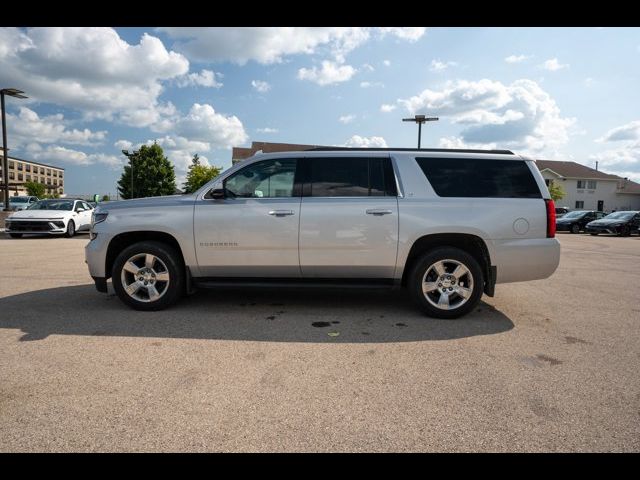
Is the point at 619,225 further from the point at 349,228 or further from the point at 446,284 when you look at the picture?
the point at 349,228

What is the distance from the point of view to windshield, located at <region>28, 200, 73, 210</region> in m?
15.6

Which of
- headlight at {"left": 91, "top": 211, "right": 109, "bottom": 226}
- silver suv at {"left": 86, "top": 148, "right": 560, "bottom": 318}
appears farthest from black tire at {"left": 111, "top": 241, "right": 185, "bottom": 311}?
headlight at {"left": 91, "top": 211, "right": 109, "bottom": 226}

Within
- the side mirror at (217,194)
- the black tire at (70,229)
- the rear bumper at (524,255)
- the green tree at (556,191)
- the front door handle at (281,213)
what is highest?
the green tree at (556,191)

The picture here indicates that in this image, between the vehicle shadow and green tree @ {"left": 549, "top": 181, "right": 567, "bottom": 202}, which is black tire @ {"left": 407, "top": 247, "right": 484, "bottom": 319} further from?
green tree @ {"left": 549, "top": 181, "right": 567, "bottom": 202}

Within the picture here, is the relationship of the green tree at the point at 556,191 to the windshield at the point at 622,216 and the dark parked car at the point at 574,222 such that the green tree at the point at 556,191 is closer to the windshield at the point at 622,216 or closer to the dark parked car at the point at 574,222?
the dark parked car at the point at 574,222

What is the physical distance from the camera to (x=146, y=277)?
4.86 m

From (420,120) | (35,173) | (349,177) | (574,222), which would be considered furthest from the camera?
(35,173)

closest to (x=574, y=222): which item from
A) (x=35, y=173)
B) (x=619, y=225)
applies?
(x=619, y=225)

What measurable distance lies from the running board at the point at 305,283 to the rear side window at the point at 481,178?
1265mm

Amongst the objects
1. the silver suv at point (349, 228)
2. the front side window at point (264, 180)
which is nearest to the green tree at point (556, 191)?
the silver suv at point (349, 228)

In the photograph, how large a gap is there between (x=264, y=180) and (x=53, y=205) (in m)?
14.8

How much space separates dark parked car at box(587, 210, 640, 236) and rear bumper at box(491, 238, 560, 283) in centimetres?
2426

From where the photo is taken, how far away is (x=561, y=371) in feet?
10.7

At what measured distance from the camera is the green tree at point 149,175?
62.2 meters
